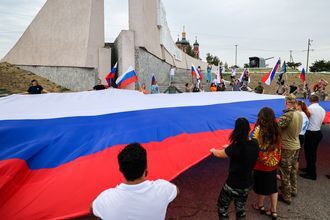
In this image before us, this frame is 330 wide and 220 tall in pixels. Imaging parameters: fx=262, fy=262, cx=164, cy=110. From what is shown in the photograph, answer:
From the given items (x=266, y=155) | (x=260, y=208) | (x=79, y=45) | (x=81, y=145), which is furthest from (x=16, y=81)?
(x=266, y=155)

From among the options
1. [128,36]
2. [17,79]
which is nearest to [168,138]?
[128,36]

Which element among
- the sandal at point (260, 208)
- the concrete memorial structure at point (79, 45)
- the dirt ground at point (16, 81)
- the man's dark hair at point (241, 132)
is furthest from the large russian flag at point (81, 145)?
the concrete memorial structure at point (79, 45)

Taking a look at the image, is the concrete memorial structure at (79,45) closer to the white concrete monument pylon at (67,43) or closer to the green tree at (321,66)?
the white concrete monument pylon at (67,43)

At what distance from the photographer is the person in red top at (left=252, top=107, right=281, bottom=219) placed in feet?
10.7

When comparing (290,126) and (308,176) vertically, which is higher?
(290,126)

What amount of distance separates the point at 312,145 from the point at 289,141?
1418 millimetres

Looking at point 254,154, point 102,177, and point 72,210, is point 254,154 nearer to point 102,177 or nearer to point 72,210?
point 102,177

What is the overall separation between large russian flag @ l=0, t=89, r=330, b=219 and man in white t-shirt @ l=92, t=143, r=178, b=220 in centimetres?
101

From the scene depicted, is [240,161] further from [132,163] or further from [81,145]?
[81,145]

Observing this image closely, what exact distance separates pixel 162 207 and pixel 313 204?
11.7 ft

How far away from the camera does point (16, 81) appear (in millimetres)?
15180

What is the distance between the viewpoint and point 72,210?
98.9 inches

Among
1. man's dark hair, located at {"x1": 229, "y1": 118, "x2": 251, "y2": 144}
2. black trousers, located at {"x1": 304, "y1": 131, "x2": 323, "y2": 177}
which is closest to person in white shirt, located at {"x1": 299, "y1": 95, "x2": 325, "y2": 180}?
black trousers, located at {"x1": 304, "y1": 131, "x2": 323, "y2": 177}

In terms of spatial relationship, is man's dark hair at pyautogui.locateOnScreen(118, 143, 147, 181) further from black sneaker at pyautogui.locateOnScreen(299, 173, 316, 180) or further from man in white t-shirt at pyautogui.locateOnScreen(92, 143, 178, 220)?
black sneaker at pyautogui.locateOnScreen(299, 173, 316, 180)
